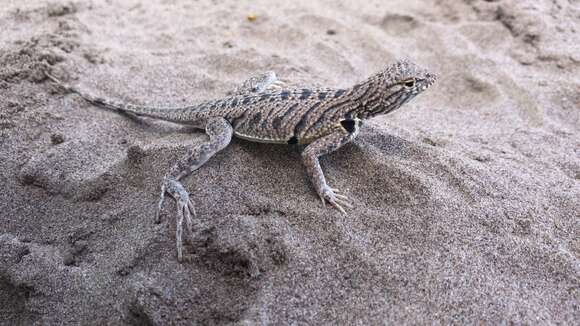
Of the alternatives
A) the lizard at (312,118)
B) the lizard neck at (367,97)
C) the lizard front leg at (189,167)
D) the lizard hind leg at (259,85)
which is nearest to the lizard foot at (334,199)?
the lizard at (312,118)

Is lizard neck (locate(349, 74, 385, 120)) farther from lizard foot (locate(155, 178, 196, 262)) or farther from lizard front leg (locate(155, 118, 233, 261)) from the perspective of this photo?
lizard foot (locate(155, 178, 196, 262))

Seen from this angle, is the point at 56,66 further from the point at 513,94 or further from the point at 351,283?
the point at 513,94

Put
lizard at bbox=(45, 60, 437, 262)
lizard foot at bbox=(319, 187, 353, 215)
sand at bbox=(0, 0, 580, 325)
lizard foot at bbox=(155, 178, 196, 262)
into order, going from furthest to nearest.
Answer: lizard at bbox=(45, 60, 437, 262) < lizard foot at bbox=(319, 187, 353, 215) < lizard foot at bbox=(155, 178, 196, 262) < sand at bbox=(0, 0, 580, 325)

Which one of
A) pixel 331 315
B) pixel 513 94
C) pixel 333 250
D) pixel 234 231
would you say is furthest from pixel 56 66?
pixel 513 94

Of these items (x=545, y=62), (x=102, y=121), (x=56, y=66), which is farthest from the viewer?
(x=545, y=62)

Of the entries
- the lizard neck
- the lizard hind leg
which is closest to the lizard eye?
the lizard neck

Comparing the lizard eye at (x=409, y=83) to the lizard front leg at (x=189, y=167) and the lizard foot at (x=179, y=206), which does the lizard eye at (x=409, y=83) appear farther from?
the lizard foot at (x=179, y=206)
